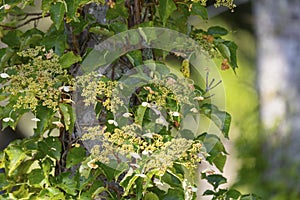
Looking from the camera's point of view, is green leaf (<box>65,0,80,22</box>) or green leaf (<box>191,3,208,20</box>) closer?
green leaf (<box>65,0,80,22</box>)

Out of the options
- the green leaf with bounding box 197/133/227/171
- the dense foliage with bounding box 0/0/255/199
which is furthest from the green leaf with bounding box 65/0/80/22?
the green leaf with bounding box 197/133/227/171

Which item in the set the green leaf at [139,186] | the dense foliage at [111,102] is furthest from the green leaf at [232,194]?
the green leaf at [139,186]

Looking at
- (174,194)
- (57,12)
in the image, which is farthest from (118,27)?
(174,194)

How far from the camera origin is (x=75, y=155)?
3.86 feet

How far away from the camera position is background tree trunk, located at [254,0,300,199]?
10.9 ft

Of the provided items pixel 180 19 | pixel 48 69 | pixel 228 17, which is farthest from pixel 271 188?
pixel 48 69

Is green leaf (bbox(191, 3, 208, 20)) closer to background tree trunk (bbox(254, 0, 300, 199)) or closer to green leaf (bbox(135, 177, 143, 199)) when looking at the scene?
green leaf (bbox(135, 177, 143, 199))

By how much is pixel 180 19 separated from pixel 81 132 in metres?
0.35

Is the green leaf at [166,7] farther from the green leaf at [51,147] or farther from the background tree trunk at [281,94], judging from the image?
the background tree trunk at [281,94]

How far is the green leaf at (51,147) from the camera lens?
1.18 meters

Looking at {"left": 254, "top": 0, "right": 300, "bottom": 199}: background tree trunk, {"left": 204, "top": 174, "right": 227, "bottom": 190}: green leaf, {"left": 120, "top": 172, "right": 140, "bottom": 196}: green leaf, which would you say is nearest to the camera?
{"left": 120, "top": 172, "right": 140, "bottom": 196}: green leaf

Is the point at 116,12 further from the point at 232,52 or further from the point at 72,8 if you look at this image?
the point at 232,52

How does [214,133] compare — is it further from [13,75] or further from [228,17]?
[228,17]

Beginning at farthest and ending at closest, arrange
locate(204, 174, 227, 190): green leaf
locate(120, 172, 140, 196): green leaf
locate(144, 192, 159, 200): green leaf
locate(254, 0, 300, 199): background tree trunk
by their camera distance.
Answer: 1. locate(254, 0, 300, 199): background tree trunk
2. locate(204, 174, 227, 190): green leaf
3. locate(144, 192, 159, 200): green leaf
4. locate(120, 172, 140, 196): green leaf
